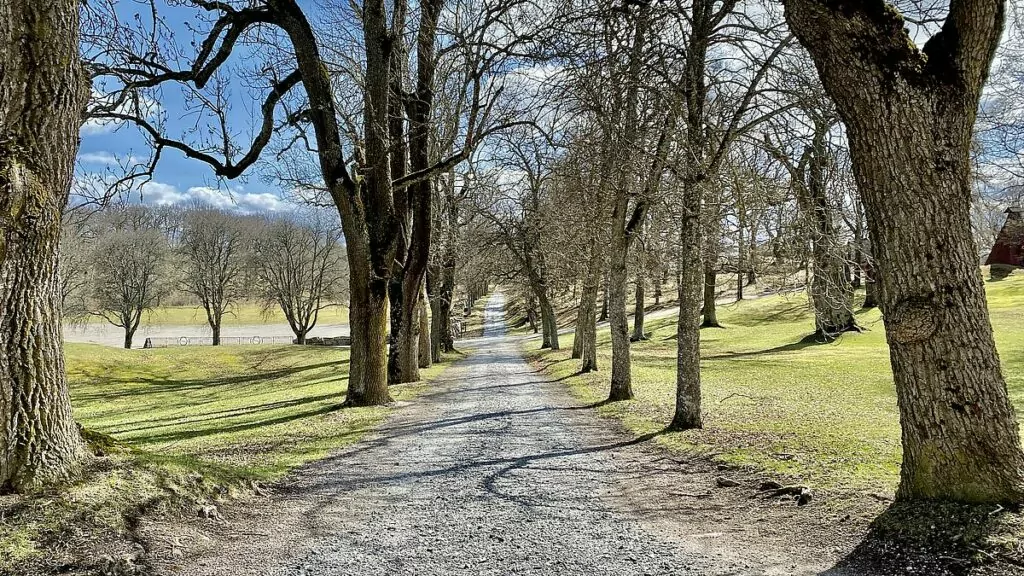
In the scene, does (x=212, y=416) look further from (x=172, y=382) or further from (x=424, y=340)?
(x=172, y=382)

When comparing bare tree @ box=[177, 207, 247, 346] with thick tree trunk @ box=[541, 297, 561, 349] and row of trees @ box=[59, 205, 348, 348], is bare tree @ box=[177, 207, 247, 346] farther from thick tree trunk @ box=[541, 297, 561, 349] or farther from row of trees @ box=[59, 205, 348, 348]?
thick tree trunk @ box=[541, 297, 561, 349]

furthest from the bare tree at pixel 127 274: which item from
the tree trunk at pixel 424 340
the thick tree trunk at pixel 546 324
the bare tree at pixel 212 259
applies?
the thick tree trunk at pixel 546 324

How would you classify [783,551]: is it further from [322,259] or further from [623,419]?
[322,259]

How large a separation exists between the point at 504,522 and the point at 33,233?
13.4ft

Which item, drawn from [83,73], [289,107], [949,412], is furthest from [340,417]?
[949,412]

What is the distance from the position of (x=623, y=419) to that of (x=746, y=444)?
2659mm

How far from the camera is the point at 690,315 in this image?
8.32 metres

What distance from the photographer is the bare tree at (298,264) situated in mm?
40219

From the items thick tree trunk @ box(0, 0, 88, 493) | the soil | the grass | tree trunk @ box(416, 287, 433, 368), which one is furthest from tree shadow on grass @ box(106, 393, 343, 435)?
thick tree trunk @ box(0, 0, 88, 493)

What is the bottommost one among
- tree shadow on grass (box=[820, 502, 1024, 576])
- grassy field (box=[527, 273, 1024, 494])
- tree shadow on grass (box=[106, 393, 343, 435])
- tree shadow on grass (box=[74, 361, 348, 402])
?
tree shadow on grass (box=[74, 361, 348, 402])

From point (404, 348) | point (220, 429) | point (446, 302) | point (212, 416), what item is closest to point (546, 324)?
point (446, 302)

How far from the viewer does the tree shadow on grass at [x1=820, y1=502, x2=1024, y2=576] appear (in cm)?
323

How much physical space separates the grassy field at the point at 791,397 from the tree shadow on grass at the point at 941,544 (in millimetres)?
1156

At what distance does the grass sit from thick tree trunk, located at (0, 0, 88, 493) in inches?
13.3
